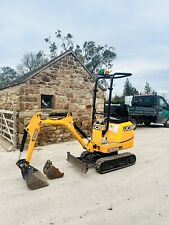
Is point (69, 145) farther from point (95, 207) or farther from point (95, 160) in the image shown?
point (95, 207)

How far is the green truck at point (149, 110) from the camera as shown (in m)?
13.6

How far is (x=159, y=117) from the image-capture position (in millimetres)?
14422

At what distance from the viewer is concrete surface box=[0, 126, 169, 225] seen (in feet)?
11.2

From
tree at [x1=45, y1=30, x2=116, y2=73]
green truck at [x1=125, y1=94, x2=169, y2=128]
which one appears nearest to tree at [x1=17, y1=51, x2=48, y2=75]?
tree at [x1=45, y1=30, x2=116, y2=73]

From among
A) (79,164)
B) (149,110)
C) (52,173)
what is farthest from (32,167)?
(149,110)

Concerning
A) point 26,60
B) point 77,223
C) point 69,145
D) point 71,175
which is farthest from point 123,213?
point 26,60

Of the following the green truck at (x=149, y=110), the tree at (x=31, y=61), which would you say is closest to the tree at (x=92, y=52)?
the tree at (x=31, y=61)

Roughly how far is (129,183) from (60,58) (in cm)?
592

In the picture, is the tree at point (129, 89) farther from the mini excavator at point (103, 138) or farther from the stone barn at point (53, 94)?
the mini excavator at point (103, 138)

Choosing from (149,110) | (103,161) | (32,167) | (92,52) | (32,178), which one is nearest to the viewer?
(32,178)

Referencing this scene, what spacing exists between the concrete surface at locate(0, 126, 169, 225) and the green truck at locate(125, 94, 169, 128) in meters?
7.48

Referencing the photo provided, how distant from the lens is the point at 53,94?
8.95 m

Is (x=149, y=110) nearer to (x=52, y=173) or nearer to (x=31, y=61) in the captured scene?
(x=52, y=173)

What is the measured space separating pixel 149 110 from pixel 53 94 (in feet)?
23.3
